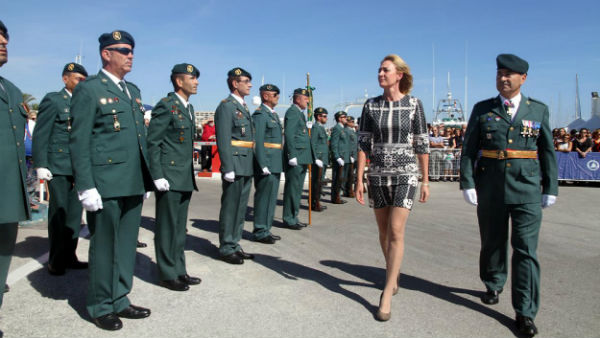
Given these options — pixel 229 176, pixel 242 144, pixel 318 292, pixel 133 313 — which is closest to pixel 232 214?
pixel 229 176

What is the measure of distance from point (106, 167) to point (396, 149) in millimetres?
2308

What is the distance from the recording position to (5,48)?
3.12m

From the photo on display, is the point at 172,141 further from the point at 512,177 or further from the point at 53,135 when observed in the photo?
the point at 512,177

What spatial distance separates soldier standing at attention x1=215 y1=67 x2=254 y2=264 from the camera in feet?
17.4

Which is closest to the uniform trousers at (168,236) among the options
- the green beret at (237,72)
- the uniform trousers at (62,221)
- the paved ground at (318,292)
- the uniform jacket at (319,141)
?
the paved ground at (318,292)

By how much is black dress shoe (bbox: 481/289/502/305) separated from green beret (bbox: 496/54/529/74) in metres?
1.89

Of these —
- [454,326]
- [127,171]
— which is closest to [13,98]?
[127,171]

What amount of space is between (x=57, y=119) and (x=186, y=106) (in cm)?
154

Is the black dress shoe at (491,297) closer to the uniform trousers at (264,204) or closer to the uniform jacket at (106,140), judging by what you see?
the uniform jacket at (106,140)

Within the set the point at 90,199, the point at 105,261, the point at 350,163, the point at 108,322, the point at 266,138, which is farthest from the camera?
the point at 350,163

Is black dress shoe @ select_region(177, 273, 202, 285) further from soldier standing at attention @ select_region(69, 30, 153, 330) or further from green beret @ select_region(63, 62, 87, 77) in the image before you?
green beret @ select_region(63, 62, 87, 77)

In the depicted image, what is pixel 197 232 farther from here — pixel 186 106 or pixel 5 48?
pixel 5 48

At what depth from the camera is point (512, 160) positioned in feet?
12.4

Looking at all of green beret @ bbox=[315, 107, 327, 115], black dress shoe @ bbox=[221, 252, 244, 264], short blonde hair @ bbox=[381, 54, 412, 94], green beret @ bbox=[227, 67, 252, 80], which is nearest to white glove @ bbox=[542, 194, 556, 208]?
short blonde hair @ bbox=[381, 54, 412, 94]
